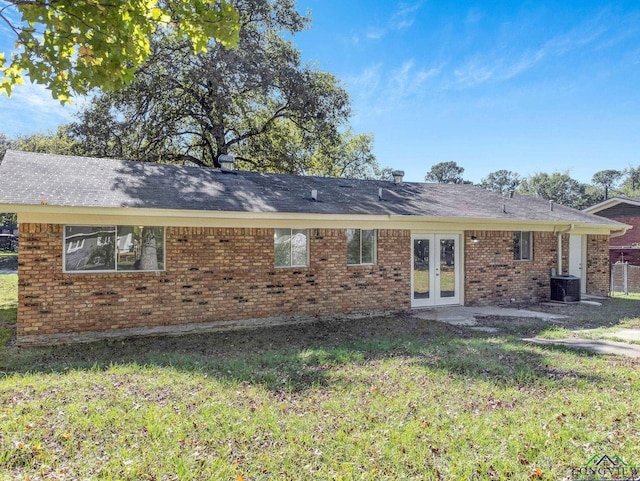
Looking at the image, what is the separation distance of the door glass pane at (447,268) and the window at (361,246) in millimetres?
2279

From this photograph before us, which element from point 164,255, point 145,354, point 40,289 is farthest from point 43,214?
point 145,354

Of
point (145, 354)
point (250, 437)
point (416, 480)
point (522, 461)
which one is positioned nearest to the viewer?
point (416, 480)

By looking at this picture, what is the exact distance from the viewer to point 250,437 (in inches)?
141

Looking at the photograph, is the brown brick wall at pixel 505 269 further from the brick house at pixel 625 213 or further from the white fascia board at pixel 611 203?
the white fascia board at pixel 611 203

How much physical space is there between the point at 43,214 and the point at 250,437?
19.9ft

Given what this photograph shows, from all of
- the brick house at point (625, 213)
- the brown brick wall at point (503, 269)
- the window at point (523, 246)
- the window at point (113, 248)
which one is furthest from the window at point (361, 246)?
the brick house at point (625, 213)

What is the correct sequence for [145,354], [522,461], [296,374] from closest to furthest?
[522,461], [296,374], [145,354]

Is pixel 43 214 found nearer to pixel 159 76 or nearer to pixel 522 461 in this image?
pixel 522 461

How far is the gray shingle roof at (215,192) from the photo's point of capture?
25.1ft

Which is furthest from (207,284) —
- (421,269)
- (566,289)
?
(566,289)

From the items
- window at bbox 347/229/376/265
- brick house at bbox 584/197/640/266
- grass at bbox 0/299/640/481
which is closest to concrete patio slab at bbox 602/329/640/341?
grass at bbox 0/299/640/481

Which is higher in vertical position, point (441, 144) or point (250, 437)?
point (441, 144)

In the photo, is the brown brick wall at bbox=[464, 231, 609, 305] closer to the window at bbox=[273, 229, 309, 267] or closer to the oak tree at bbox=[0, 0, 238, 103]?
the window at bbox=[273, 229, 309, 267]

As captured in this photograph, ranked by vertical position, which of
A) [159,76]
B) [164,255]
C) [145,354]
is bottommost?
[145,354]
